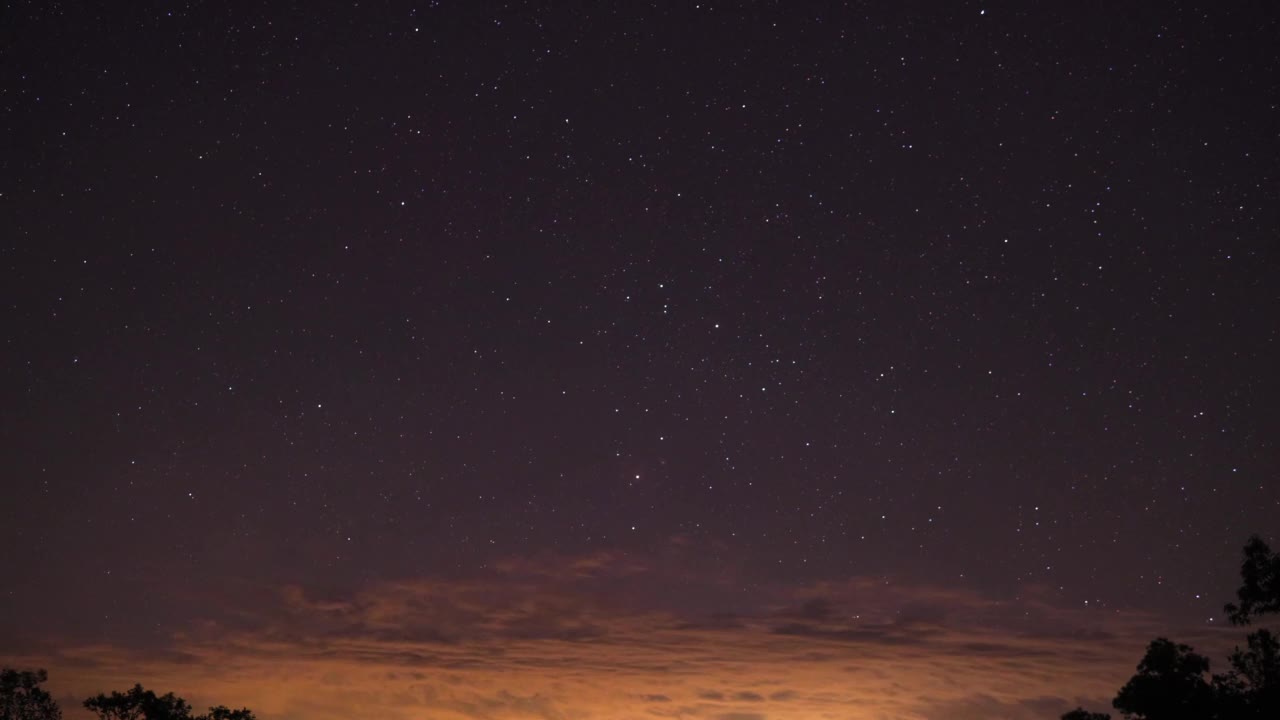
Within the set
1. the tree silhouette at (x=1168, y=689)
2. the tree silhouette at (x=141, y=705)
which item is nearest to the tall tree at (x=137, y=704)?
the tree silhouette at (x=141, y=705)

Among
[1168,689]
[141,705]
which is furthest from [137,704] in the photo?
[1168,689]

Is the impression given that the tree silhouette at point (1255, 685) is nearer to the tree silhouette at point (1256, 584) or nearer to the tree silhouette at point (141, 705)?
the tree silhouette at point (1256, 584)

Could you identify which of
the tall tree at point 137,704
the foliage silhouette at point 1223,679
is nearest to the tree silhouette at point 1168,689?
the foliage silhouette at point 1223,679

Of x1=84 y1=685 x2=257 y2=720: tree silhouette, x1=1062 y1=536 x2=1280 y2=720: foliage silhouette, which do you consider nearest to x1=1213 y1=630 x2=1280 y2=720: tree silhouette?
x1=1062 y1=536 x2=1280 y2=720: foliage silhouette

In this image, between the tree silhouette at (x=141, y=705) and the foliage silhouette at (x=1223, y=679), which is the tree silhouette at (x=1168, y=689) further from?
the tree silhouette at (x=141, y=705)

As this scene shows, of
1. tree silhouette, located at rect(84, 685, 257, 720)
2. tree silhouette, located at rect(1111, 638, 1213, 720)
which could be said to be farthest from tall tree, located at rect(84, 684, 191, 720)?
tree silhouette, located at rect(1111, 638, 1213, 720)

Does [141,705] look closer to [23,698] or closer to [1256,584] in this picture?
[23,698]

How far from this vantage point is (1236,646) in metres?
20.3

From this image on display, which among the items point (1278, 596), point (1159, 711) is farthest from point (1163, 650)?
point (1278, 596)

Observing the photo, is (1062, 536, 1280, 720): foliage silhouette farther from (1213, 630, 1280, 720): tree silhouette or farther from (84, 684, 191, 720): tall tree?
(84, 684, 191, 720): tall tree

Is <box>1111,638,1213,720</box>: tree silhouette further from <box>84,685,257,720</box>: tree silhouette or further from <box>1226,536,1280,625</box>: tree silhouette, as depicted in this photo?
<box>84,685,257,720</box>: tree silhouette

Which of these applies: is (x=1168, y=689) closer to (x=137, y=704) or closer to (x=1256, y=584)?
(x=1256, y=584)

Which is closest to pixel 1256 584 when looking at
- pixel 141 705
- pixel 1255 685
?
pixel 1255 685

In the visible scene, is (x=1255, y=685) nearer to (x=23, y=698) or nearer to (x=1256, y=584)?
(x=1256, y=584)
